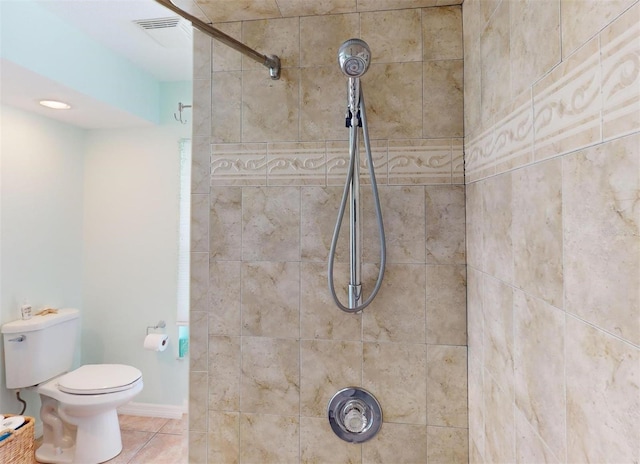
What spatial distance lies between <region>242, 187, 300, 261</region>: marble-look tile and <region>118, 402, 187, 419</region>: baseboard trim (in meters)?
2.02

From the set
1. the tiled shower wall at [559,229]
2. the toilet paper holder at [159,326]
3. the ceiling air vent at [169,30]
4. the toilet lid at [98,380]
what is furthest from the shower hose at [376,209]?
the toilet paper holder at [159,326]

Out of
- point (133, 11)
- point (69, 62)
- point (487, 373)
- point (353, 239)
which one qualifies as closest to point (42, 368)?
point (69, 62)

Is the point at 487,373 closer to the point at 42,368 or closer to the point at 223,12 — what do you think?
the point at 223,12

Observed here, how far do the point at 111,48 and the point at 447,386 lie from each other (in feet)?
8.52

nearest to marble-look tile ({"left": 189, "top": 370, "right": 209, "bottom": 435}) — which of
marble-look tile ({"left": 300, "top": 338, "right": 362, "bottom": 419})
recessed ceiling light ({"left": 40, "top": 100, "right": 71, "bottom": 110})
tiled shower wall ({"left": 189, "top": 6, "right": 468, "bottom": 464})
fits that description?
tiled shower wall ({"left": 189, "top": 6, "right": 468, "bottom": 464})

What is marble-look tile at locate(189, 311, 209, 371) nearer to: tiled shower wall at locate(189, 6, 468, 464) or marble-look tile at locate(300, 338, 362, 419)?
tiled shower wall at locate(189, 6, 468, 464)

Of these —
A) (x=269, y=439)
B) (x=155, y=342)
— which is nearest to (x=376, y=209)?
(x=269, y=439)

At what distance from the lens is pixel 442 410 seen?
119 cm

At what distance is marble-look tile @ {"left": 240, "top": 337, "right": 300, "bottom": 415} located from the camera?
4.12ft

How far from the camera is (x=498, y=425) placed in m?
0.89

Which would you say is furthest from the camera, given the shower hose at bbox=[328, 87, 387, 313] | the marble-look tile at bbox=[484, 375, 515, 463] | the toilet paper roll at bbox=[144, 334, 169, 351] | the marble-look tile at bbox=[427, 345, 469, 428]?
the toilet paper roll at bbox=[144, 334, 169, 351]

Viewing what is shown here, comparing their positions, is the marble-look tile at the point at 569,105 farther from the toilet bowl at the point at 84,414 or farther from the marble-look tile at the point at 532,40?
the toilet bowl at the point at 84,414

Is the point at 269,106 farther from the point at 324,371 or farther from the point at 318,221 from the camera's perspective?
the point at 324,371

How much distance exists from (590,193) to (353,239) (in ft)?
2.26
